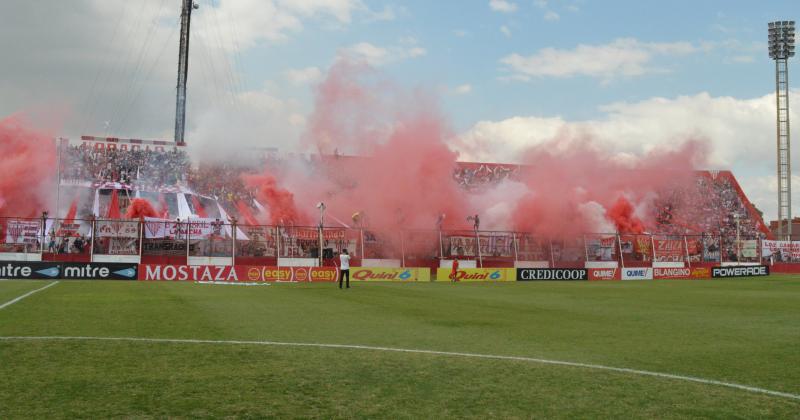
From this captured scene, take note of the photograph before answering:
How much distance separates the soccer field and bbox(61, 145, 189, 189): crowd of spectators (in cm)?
3353

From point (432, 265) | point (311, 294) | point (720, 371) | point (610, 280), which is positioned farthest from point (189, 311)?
point (610, 280)

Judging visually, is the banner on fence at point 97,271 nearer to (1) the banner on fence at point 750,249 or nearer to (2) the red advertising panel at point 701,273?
(2) the red advertising panel at point 701,273

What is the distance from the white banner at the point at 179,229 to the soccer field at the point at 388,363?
20.6 meters

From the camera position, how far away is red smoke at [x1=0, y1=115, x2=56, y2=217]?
157 feet

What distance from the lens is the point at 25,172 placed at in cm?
4834

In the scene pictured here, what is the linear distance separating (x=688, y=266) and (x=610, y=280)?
771 cm

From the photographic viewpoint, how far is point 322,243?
134ft

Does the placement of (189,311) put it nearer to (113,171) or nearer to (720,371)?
(720,371)

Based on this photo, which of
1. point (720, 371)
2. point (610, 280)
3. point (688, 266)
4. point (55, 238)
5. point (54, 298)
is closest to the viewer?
point (720, 371)

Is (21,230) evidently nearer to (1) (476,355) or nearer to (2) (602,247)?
(1) (476,355)

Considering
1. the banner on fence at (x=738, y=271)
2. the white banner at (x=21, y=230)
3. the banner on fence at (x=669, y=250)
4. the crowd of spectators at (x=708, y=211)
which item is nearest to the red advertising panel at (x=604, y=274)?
the banner on fence at (x=669, y=250)

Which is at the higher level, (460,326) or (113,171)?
(113,171)

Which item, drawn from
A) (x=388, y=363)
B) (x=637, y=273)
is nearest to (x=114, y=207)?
(x=637, y=273)

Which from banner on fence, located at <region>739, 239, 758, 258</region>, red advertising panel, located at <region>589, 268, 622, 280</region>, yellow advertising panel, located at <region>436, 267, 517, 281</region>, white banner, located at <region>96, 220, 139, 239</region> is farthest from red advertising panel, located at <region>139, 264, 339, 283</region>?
banner on fence, located at <region>739, 239, 758, 258</region>
